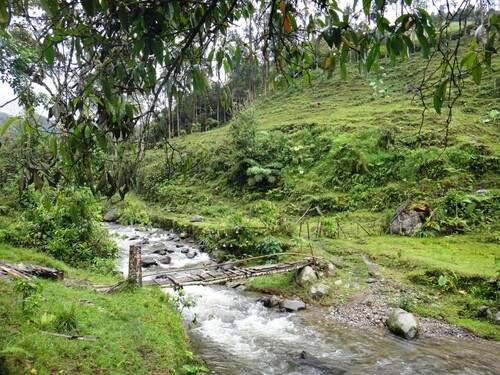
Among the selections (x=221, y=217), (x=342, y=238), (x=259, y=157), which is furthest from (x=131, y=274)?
(x=259, y=157)

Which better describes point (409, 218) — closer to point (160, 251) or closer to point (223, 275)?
point (223, 275)

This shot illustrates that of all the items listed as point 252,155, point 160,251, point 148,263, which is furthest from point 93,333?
point 252,155

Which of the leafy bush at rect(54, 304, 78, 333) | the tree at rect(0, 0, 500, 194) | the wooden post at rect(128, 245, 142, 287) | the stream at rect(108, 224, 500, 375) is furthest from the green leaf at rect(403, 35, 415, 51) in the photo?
the wooden post at rect(128, 245, 142, 287)

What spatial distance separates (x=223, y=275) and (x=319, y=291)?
250 centimetres

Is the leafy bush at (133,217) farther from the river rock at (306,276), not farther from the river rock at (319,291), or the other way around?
the river rock at (319,291)

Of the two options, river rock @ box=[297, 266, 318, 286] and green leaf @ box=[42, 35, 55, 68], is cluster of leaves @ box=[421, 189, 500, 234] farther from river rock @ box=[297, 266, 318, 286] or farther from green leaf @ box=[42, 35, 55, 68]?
green leaf @ box=[42, 35, 55, 68]

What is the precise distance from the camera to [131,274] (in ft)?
21.6

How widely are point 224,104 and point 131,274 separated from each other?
5.38m

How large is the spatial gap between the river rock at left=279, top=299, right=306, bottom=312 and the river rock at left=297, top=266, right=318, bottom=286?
2.41ft

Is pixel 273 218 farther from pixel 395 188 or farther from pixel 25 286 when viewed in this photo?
pixel 25 286

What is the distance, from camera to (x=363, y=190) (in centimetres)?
1728

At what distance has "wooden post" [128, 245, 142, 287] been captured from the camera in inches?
250

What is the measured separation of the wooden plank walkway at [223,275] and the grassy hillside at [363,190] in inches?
22.6

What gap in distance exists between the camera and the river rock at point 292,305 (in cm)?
820
